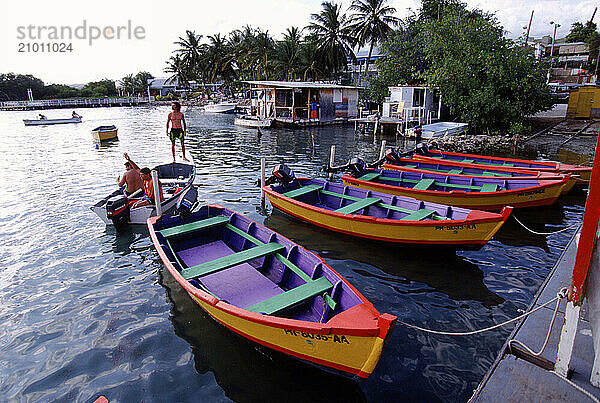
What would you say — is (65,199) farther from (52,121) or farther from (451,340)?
(52,121)

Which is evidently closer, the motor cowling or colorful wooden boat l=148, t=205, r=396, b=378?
colorful wooden boat l=148, t=205, r=396, b=378

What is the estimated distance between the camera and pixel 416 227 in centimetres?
829

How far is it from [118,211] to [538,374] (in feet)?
33.5

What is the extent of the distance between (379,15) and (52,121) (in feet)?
137

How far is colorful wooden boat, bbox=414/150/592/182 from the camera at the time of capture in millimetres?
13094

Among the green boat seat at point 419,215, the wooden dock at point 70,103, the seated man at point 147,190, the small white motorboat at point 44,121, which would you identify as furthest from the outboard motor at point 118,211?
the wooden dock at point 70,103

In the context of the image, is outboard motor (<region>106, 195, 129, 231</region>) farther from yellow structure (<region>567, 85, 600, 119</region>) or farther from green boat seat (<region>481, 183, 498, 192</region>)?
yellow structure (<region>567, 85, 600, 119</region>)

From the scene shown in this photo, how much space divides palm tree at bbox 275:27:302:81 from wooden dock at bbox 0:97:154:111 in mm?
47410

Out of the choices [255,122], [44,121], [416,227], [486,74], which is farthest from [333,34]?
[416,227]

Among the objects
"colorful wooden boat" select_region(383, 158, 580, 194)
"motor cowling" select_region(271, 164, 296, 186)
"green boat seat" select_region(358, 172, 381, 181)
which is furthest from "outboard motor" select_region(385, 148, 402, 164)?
"motor cowling" select_region(271, 164, 296, 186)

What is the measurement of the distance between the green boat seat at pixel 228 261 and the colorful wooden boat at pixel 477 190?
6073mm

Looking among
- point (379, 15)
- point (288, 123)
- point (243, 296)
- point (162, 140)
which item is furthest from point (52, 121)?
point (243, 296)

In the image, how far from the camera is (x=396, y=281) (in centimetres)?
793

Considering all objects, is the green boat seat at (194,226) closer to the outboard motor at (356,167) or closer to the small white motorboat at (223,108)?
the outboard motor at (356,167)
